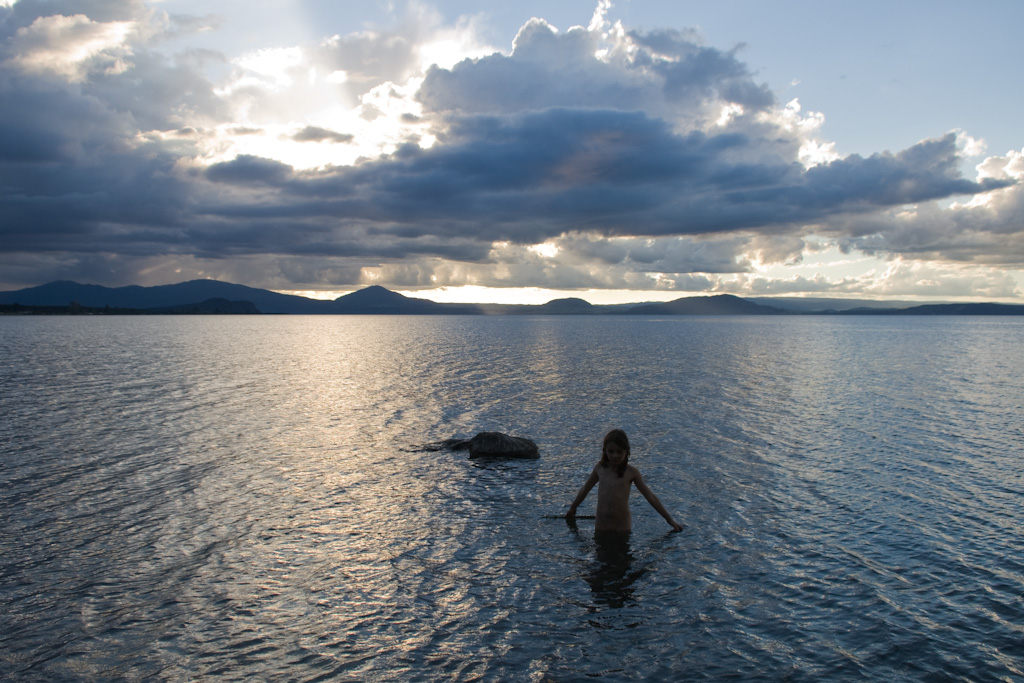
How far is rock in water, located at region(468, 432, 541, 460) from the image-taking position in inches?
1097

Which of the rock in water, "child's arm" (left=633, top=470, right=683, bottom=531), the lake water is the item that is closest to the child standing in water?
"child's arm" (left=633, top=470, right=683, bottom=531)

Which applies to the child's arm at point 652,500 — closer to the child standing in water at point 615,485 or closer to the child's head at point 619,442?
the child standing in water at point 615,485

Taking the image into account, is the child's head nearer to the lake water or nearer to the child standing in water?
the child standing in water

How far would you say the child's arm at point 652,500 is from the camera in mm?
16562

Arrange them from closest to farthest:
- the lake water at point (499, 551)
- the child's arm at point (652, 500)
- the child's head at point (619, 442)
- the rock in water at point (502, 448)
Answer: the lake water at point (499, 551), the child's head at point (619, 442), the child's arm at point (652, 500), the rock in water at point (502, 448)

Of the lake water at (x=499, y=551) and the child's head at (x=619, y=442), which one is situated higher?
the child's head at (x=619, y=442)

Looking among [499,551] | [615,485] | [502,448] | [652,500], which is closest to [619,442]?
[615,485]

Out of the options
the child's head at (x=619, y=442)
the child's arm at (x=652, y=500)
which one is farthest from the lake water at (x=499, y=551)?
the child's head at (x=619, y=442)

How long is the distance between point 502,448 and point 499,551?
449 inches

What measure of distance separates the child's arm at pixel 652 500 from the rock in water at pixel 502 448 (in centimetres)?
1023

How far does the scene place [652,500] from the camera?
672 inches

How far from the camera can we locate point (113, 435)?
31938mm

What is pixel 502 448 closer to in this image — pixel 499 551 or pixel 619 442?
pixel 499 551

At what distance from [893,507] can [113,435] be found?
36063 mm
